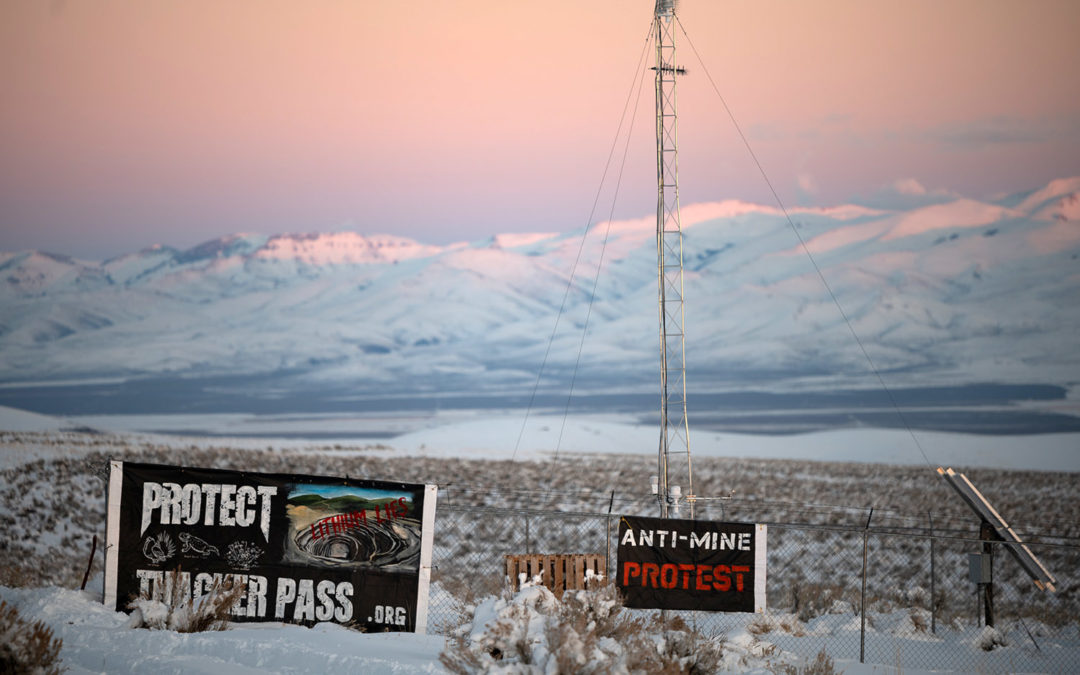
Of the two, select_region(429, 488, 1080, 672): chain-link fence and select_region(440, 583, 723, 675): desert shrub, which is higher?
select_region(440, 583, 723, 675): desert shrub

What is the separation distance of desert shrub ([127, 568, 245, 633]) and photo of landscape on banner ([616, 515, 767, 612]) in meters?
5.82

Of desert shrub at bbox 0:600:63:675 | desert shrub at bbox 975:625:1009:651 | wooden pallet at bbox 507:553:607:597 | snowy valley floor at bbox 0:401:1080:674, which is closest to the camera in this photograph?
desert shrub at bbox 0:600:63:675

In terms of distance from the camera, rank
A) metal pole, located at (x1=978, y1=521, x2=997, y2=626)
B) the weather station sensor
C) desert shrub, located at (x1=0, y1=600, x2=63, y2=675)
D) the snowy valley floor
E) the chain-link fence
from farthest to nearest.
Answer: metal pole, located at (x1=978, y1=521, x2=997, y2=626) < the weather station sensor < the chain-link fence < the snowy valley floor < desert shrub, located at (x1=0, y1=600, x2=63, y2=675)

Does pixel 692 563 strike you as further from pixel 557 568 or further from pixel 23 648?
pixel 23 648

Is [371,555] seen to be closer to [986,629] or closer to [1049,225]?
[986,629]

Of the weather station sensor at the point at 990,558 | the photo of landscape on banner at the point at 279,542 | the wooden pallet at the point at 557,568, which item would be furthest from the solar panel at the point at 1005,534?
the photo of landscape on banner at the point at 279,542

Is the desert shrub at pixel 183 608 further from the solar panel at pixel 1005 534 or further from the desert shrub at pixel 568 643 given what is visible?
the solar panel at pixel 1005 534

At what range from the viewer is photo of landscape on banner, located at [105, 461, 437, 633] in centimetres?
1556

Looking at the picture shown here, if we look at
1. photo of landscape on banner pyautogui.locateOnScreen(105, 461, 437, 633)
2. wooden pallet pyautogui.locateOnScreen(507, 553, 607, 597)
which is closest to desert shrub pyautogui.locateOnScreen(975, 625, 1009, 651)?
wooden pallet pyautogui.locateOnScreen(507, 553, 607, 597)

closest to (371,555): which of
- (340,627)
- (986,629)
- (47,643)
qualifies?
(340,627)

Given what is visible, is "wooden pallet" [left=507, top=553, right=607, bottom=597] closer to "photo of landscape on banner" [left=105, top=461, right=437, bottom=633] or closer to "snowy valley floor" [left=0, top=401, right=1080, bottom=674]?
"photo of landscape on banner" [left=105, top=461, right=437, bottom=633]

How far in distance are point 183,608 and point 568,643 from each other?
20.1 ft

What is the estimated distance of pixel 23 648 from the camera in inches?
432

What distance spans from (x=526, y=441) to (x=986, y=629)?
296ft
